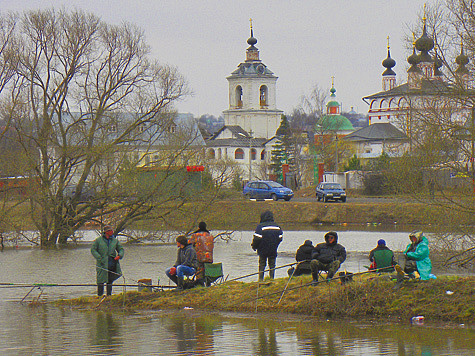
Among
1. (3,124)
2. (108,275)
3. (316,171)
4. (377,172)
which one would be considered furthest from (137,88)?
(316,171)

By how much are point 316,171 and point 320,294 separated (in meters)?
75.3

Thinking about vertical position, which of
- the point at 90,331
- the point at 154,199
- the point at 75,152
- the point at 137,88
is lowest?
the point at 90,331

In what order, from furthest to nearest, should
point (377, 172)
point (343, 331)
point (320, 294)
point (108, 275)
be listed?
1. point (377, 172)
2. point (108, 275)
3. point (320, 294)
4. point (343, 331)

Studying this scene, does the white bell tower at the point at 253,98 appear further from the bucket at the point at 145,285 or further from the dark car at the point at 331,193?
the bucket at the point at 145,285

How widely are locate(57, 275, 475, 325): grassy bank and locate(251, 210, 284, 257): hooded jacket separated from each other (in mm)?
1213

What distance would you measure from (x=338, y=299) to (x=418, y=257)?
160cm

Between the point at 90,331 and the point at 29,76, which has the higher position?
the point at 29,76

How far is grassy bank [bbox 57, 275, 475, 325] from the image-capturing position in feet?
43.6

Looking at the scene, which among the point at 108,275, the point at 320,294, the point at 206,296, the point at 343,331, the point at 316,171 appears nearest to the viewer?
the point at 343,331

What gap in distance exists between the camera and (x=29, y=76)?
119 ft

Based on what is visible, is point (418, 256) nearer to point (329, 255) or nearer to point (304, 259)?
point (329, 255)

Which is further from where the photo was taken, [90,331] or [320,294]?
[320,294]

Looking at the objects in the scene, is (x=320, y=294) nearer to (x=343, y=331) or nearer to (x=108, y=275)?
(x=343, y=331)

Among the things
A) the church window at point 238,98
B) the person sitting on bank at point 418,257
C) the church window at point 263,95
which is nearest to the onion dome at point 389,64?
the church window at point 263,95
